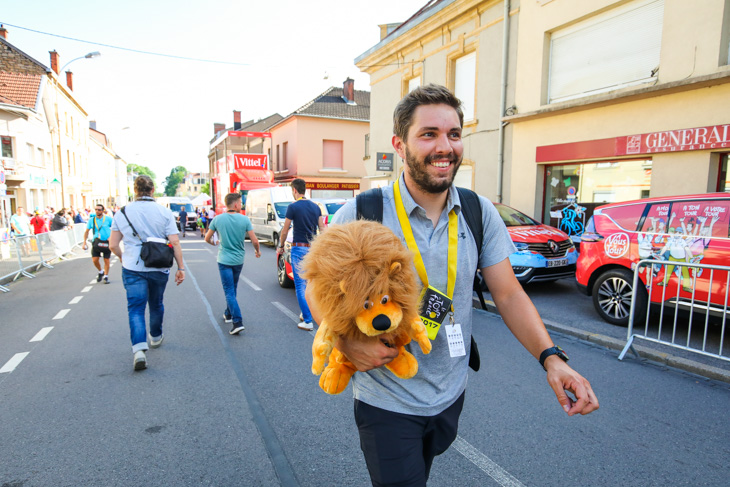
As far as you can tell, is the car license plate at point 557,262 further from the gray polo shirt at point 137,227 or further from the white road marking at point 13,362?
the white road marking at point 13,362

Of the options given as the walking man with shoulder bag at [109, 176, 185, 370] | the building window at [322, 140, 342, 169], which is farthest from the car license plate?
the building window at [322, 140, 342, 169]

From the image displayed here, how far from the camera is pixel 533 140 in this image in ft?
37.9

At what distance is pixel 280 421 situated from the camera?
335cm

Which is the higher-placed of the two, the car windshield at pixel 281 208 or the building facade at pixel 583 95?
the building facade at pixel 583 95

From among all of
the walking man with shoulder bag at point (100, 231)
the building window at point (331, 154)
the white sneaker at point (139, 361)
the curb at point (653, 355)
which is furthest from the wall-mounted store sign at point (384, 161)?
the building window at point (331, 154)

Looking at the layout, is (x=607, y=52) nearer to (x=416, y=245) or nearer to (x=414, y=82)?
(x=414, y=82)

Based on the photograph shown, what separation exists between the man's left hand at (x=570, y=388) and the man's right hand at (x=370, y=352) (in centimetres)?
57

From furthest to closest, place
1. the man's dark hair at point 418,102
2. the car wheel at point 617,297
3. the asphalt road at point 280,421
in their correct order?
1. the car wheel at point 617,297
2. the asphalt road at point 280,421
3. the man's dark hair at point 418,102

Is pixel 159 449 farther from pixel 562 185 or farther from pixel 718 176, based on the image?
pixel 562 185

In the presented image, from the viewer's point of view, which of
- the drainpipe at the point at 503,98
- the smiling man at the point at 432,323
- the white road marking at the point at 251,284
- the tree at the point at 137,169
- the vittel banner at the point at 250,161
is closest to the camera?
the smiling man at the point at 432,323

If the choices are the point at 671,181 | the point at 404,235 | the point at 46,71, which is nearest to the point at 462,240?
the point at 404,235

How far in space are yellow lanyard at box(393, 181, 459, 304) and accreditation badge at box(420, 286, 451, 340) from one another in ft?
0.13

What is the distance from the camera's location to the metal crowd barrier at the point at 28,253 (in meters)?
10.2

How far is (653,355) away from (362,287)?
4.83m
